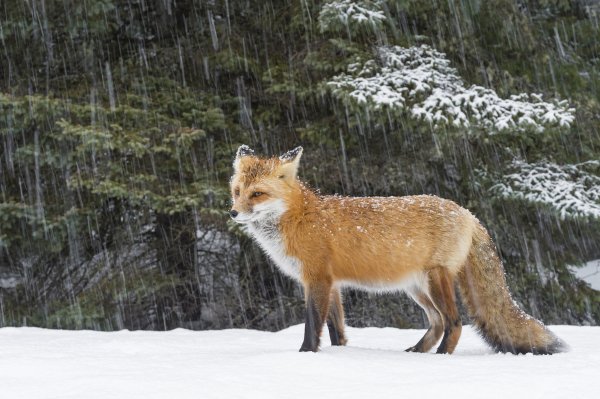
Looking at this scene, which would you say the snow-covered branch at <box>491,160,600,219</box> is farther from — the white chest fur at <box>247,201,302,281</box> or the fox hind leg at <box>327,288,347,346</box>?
the white chest fur at <box>247,201,302,281</box>

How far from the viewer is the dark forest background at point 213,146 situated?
8.82m

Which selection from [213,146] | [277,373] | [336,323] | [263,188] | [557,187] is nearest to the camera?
[277,373]

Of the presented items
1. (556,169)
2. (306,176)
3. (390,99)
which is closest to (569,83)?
(556,169)

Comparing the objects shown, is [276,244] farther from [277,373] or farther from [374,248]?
[277,373]

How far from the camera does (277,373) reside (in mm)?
3637

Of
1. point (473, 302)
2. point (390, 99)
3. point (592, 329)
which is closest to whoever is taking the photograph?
point (473, 302)

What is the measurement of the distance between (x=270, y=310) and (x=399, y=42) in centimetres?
469

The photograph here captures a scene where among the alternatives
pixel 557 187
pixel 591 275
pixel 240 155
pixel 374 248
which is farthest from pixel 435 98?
pixel 591 275

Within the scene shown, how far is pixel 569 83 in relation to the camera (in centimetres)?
1070

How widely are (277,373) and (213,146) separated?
611cm

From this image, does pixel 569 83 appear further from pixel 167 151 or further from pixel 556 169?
pixel 167 151

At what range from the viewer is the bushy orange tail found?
462 centimetres

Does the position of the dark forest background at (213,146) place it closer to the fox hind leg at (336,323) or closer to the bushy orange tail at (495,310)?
the fox hind leg at (336,323)

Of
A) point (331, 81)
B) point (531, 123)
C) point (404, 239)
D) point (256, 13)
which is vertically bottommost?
point (404, 239)
